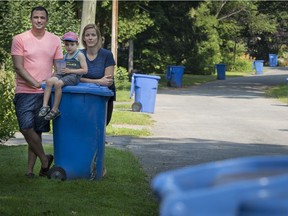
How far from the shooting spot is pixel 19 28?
30.2 meters

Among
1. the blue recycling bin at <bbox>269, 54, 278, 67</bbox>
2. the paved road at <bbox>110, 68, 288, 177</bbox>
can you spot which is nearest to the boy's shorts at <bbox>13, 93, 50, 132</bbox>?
the paved road at <bbox>110, 68, 288, 177</bbox>

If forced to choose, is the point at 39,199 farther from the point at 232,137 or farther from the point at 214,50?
the point at 214,50

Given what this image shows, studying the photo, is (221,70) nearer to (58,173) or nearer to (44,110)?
(58,173)

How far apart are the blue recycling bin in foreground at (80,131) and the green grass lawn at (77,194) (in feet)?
0.52

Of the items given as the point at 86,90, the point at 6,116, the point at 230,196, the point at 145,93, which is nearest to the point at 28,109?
the point at 86,90

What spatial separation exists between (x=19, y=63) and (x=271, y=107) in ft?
56.7

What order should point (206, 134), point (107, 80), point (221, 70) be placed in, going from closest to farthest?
point (107, 80) → point (206, 134) → point (221, 70)

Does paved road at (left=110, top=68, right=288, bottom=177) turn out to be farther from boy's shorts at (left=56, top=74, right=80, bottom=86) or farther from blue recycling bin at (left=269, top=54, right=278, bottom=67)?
blue recycling bin at (left=269, top=54, right=278, bottom=67)

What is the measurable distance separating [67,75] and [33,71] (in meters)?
0.44

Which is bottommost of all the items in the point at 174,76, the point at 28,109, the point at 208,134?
the point at 174,76

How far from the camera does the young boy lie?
7332 millimetres

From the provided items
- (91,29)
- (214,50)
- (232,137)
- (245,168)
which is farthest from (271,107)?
(214,50)

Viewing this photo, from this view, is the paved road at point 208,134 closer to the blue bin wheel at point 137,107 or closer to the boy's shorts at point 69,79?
the blue bin wheel at point 137,107

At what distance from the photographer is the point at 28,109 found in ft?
25.2
